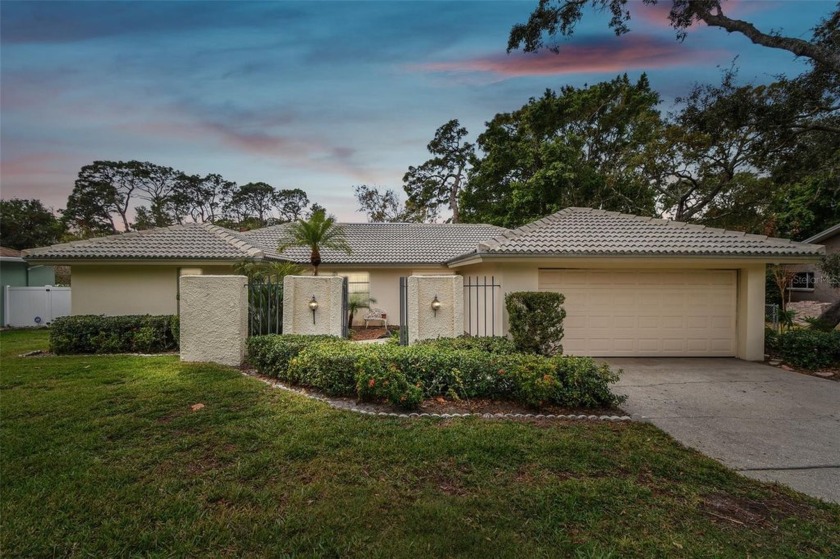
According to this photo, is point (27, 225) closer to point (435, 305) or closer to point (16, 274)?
point (16, 274)

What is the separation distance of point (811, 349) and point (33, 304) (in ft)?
88.9

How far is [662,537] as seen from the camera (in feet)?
8.66

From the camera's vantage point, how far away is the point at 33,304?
51.4ft

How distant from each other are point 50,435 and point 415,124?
1146 centimetres

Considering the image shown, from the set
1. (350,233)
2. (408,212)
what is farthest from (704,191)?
(408,212)

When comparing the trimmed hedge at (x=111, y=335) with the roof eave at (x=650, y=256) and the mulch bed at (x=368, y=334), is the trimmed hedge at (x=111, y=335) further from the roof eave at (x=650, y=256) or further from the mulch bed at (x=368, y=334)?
the roof eave at (x=650, y=256)

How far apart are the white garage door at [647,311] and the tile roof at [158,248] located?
9882mm

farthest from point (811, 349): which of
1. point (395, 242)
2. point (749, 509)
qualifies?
point (395, 242)

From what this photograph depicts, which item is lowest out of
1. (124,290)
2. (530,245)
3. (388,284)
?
(124,290)

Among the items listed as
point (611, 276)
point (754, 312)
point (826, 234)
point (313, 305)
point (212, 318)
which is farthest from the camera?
point (826, 234)

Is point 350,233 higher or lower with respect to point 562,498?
higher

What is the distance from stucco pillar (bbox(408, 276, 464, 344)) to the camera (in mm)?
7867

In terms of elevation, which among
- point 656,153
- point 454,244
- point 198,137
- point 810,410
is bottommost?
point 810,410

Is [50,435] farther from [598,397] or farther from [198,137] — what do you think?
[198,137]
